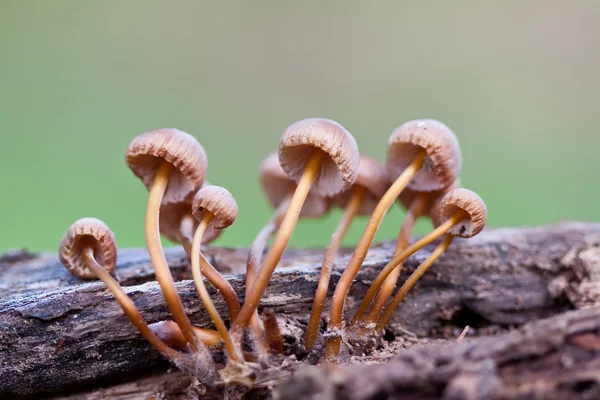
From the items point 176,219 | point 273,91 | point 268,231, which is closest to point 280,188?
point 268,231

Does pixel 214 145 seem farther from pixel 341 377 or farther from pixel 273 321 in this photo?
pixel 341 377

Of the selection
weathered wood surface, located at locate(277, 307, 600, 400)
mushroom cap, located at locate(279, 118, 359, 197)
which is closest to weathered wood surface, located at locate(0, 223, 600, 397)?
mushroom cap, located at locate(279, 118, 359, 197)

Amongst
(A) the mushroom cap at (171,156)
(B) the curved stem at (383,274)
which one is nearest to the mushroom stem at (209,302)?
(A) the mushroom cap at (171,156)

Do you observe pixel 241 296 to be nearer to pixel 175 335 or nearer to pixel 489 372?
pixel 175 335

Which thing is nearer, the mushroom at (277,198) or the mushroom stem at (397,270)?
the mushroom stem at (397,270)

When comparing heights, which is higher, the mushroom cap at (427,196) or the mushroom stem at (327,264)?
the mushroom cap at (427,196)

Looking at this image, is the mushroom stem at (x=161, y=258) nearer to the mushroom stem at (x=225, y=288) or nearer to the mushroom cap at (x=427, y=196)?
the mushroom stem at (x=225, y=288)

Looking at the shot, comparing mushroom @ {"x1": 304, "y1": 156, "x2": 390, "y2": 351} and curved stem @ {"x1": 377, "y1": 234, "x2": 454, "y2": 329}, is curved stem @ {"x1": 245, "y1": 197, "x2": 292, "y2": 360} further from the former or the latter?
curved stem @ {"x1": 377, "y1": 234, "x2": 454, "y2": 329}

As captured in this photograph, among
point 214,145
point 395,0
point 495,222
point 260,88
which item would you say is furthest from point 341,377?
point 395,0
